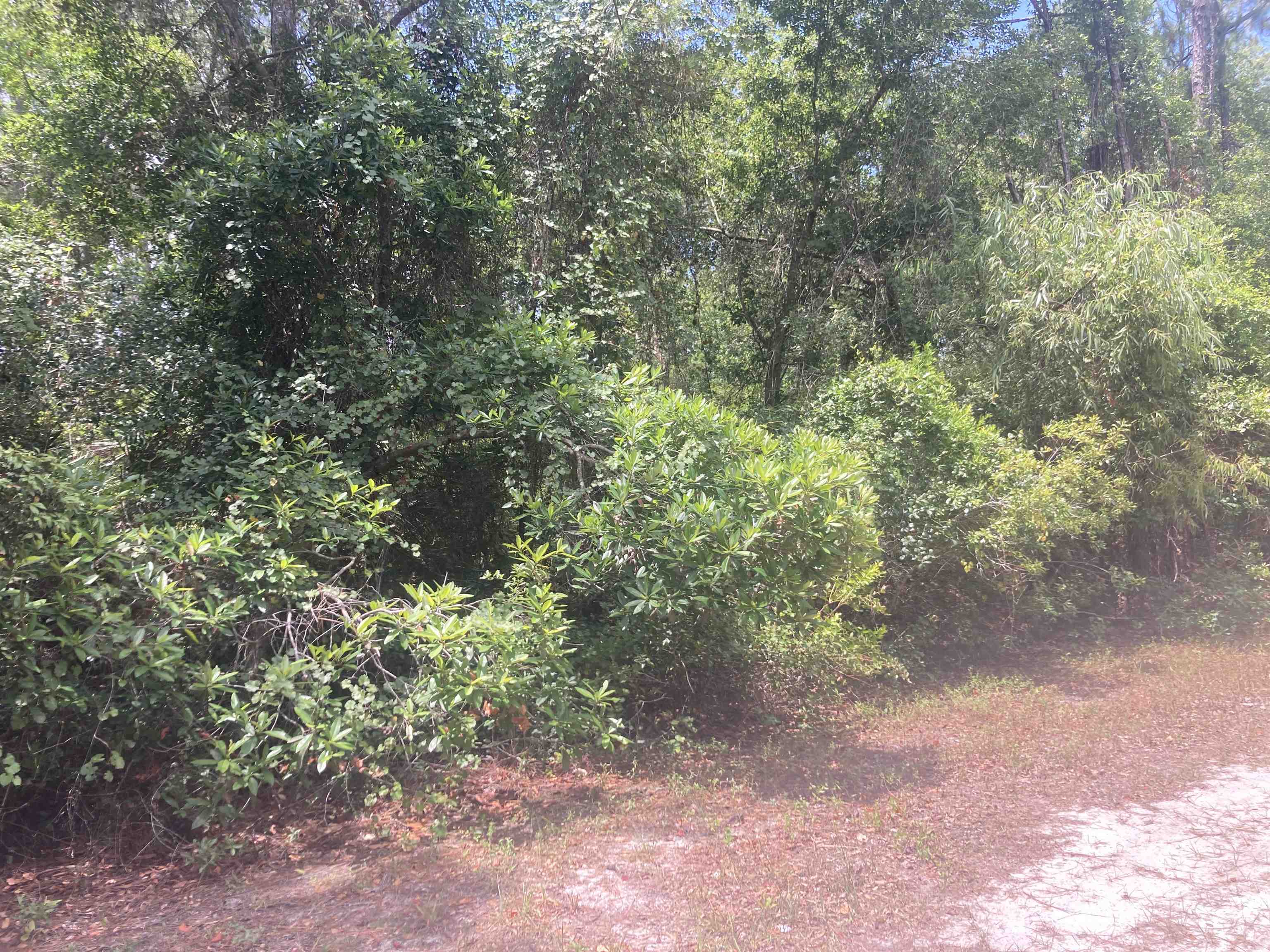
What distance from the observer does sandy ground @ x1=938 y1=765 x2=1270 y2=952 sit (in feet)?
12.8

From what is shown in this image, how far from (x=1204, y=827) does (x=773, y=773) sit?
8.91 feet

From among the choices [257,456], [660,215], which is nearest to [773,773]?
[257,456]

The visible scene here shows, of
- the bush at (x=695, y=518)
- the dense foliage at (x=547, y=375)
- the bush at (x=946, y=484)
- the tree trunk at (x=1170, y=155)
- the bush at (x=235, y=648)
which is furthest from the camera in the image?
the tree trunk at (x=1170, y=155)

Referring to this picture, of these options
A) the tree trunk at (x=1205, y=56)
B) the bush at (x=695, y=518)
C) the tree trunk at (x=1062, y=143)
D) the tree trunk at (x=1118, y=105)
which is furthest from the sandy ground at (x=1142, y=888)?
the tree trunk at (x=1205, y=56)

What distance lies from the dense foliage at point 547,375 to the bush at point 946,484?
54 millimetres

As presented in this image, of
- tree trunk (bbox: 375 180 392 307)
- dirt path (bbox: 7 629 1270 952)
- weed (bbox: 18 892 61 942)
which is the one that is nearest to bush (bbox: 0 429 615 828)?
dirt path (bbox: 7 629 1270 952)

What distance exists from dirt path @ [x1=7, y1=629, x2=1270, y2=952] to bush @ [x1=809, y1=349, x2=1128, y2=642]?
230 centimetres

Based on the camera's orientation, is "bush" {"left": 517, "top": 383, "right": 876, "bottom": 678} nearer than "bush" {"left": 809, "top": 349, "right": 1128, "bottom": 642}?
Yes

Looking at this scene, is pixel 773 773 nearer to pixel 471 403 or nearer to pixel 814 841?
pixel 814 841

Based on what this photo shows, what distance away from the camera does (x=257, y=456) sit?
19.5ft

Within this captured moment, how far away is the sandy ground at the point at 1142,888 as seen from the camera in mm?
3900

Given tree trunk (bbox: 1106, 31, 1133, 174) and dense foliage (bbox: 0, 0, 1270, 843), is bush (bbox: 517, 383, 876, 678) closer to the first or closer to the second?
dense foliage (bbox: 0, 0, 1270, 843)

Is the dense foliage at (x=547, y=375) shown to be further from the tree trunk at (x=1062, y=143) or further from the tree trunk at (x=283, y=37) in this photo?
the tree trunk at (x=1062, y=143)

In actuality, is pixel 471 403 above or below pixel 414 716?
above
